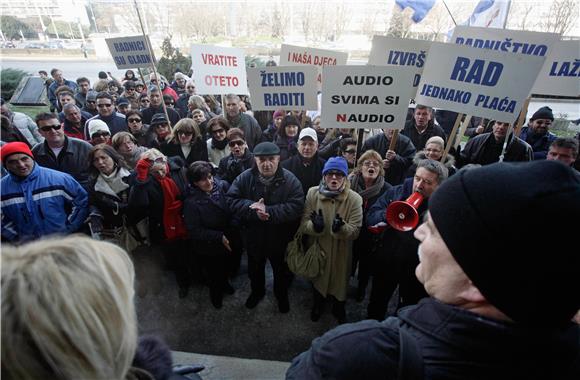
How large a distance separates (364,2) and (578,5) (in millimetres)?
30229

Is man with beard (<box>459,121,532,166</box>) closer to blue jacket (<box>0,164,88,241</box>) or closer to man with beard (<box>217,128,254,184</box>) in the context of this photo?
man with beard (<box>217,128,254,184</box>)

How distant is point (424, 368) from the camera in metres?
0.74

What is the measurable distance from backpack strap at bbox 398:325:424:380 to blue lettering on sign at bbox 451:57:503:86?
3339 mm

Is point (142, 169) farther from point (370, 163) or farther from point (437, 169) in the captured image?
point (437, 169)

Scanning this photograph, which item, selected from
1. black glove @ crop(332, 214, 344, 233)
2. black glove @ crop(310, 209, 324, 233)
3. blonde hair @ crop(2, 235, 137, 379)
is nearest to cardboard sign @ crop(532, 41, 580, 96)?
black glove @ crop(332, 214, 344, 233)

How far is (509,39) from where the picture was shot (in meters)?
3.75

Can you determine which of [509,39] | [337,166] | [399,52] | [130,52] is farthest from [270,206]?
[130,52]

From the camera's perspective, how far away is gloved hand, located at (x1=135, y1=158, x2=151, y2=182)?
3.22 metres

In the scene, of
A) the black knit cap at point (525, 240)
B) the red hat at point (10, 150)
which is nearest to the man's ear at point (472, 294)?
the black knit cap at point (525, 240)

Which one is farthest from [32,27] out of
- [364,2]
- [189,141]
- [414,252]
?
[414,252]

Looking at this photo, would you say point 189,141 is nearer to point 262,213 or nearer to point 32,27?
point 262,213

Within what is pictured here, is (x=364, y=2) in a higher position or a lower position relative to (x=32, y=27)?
higher

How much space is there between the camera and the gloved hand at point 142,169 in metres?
3.22

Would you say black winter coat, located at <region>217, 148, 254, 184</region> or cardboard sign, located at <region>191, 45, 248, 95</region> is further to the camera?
cardboard sign, located at <region>191, 45, 248, 95</region>
